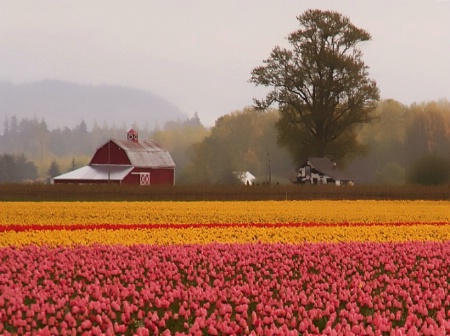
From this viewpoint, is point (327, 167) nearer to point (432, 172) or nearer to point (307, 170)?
point (307, 170)

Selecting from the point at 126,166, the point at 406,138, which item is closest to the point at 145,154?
the point at 126,166

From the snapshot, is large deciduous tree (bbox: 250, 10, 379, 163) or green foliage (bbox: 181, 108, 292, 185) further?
green foliage (bbox: 181, 108, 292, 185)

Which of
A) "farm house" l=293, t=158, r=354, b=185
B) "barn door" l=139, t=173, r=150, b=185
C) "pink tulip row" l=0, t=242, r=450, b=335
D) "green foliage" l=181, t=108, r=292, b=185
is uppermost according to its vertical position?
"green foliage" l=181, t=108, r=292, b=185

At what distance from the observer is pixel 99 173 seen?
6838 centimetres

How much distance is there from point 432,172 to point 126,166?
1080 inches

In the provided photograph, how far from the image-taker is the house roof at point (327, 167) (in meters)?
68.2

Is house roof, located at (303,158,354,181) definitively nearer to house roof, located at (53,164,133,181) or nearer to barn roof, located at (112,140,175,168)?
barn roof, located at (112,140,175,168)

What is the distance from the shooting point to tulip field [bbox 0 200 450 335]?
8.70 meters

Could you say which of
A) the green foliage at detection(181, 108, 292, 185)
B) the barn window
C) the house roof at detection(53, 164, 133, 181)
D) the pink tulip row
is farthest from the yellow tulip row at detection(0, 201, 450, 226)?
the green foliage at detection(181, 108, 292, 185)

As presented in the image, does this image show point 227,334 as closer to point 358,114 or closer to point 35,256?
point 35,256

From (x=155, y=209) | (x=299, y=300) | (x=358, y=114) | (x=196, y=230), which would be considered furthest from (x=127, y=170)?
(x=299, y=300)

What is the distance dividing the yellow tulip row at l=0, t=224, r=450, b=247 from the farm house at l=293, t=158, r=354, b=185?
45.3 metres

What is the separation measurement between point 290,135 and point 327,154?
11.8 feet

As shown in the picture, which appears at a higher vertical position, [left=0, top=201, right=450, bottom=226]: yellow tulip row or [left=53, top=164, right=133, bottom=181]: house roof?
[left=53, top=164, right=133, bottom=181]: house roof
